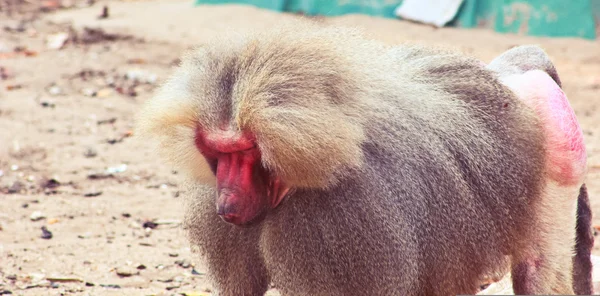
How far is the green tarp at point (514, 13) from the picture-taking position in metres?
7.56

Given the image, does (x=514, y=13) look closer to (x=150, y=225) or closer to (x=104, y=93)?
(x=104, y=93)

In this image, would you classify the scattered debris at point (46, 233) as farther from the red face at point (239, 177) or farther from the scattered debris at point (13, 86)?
the scattered debris at point (13, 86)

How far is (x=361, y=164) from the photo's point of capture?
8.23 ft

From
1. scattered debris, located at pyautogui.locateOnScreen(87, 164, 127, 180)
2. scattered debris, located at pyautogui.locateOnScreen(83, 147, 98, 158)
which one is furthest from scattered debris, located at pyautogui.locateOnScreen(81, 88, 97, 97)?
scattered debris, located at pyautogui.locateOnScreen(87, 164, 127, 180)

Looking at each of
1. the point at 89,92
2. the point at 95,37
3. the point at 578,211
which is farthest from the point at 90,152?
the point at 95,37

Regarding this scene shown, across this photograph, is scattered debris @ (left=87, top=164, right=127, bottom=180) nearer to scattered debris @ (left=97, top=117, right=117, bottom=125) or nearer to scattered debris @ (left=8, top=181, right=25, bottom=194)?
scattered debris @ (left=8, top=181, right=25, bottom=194)

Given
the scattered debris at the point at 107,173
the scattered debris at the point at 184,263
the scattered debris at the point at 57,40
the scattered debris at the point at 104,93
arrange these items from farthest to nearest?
the scattered debris at the point at 57,40, the scattered debris at the point at 104,93, the scattered debris at the point at 107,173, the scattered debris at the point at 184,263

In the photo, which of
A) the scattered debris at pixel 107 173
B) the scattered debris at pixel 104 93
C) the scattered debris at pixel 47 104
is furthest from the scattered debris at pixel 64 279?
the scattered debris at pixel 104 93

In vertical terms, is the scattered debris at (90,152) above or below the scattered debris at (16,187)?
below

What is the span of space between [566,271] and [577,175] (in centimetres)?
33

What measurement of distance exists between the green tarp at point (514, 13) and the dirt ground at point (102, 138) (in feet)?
0.50

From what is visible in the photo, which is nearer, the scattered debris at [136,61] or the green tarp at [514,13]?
the scattered debris at [136,61]

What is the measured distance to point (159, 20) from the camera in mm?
8891

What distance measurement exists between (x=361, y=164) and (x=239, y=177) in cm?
34
